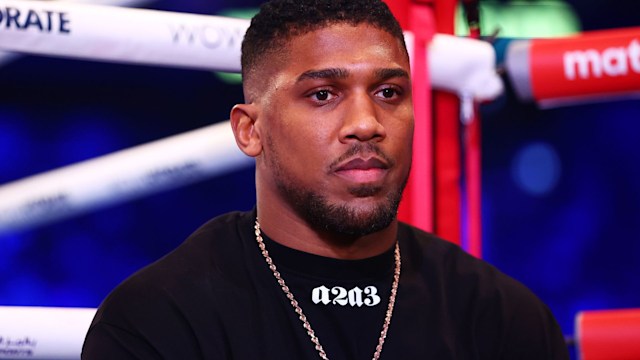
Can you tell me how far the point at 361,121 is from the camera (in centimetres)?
122

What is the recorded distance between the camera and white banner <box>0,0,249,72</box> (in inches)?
61.1

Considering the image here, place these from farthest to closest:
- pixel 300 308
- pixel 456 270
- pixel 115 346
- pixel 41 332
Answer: pixel 41 332 < pixel 456 270 < pixel 300 308 < pixel 115 346

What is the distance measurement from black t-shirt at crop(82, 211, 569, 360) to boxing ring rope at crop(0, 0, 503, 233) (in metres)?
0.32

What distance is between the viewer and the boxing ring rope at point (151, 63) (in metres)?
1.59

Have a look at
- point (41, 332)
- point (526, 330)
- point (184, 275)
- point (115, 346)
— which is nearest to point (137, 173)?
point (41, 332)

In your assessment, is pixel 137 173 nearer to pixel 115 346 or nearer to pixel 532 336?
pixel 115 346

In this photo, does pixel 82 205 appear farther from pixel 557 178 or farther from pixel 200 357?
pixel 557 178

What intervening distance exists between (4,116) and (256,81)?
0.93 m

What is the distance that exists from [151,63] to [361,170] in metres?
0.57

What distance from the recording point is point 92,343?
122 centimetres

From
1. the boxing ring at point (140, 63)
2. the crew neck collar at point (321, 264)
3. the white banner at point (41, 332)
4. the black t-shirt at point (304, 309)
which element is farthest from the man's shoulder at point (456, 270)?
the white banner at point (41, 332)

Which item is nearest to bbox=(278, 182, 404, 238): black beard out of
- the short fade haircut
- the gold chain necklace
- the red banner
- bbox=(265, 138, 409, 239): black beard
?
bbox=(265, 138, 409, 239): black beard

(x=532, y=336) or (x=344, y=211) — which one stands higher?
(x=344, y=211)

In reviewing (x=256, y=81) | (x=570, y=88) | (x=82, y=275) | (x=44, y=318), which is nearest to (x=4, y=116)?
(x=82, y=275)
